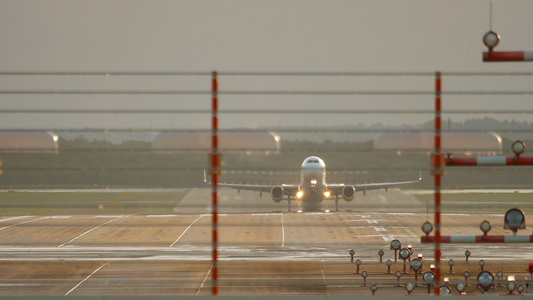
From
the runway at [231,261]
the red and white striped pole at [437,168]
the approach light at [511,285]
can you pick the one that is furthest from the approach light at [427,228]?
the runway at [231,261]

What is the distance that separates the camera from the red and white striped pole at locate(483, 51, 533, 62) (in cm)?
472

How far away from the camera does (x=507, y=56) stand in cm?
473

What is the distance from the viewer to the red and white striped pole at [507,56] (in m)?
4.72

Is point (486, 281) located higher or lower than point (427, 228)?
lower

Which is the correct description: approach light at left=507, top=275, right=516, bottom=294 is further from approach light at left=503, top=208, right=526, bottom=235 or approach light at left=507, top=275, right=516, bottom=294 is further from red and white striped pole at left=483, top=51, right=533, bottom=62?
red and white striped pole at left=483, top=51, right=533, bottom=62

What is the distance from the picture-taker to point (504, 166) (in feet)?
16.2

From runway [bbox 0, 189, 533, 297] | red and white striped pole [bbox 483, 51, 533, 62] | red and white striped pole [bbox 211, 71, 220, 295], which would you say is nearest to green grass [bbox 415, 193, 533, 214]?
red and white striped pole [bbox 483, 51, 533, 62]

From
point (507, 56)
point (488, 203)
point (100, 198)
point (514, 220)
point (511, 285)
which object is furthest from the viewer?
point (511, 285)

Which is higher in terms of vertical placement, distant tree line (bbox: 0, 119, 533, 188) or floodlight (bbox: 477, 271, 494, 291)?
distant tree line (bbox: 0, 119, 533, 188)

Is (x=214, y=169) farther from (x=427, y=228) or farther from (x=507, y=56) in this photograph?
(x=507, y=56)

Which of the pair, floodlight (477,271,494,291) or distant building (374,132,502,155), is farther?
floodlight (477,271,494,291)

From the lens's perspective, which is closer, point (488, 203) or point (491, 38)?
point (491, 38)

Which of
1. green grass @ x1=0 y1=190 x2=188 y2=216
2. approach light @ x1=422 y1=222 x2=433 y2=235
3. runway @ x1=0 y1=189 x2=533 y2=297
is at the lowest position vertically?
runway @ x1=0 y1=189 x2=533 y2=297

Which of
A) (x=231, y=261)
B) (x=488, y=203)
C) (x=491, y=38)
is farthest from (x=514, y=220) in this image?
(x=231, y=261)
